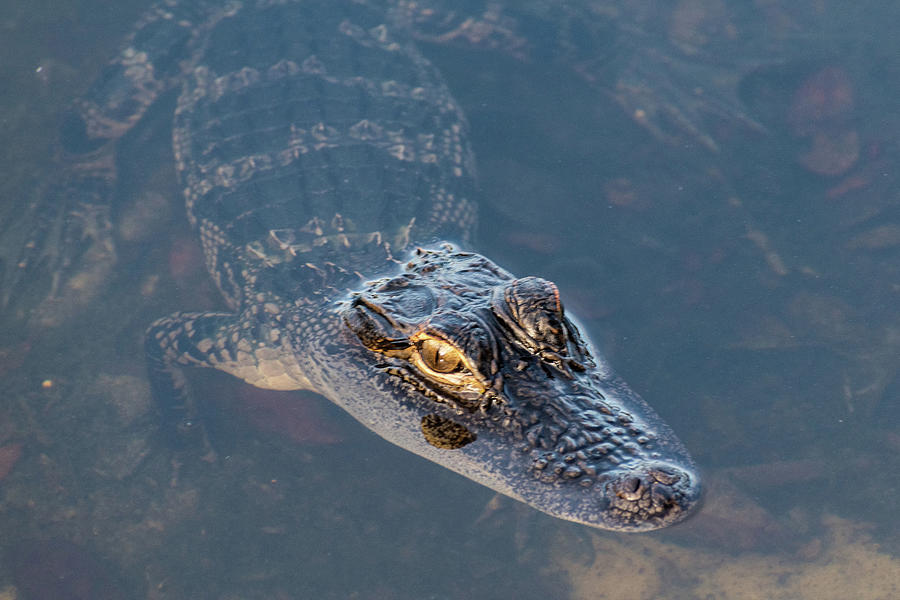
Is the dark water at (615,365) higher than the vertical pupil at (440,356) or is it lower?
lower

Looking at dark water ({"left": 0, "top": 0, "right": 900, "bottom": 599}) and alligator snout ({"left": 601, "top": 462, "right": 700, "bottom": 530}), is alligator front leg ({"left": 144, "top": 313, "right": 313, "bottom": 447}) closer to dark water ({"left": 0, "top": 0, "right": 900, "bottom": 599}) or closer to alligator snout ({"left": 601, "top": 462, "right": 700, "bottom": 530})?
dark water ({"left": 0, "top": 0, "right": 900, "bottom": 599})

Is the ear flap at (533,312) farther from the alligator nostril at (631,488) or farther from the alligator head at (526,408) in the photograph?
the alligator nostril at (631,488)

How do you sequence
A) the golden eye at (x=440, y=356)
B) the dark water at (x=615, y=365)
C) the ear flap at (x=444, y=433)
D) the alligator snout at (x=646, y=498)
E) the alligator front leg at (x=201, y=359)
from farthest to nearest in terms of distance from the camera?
the alligator front leg at (x=201, y=359), the dark water at (x=615, y=365), the ear flap at (x=444, y=433), the golden eye at (x=440, y=356), the alligator snout at (x=646, y=498)

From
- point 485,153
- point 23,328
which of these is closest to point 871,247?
point 485,153

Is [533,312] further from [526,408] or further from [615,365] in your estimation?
[615,365]

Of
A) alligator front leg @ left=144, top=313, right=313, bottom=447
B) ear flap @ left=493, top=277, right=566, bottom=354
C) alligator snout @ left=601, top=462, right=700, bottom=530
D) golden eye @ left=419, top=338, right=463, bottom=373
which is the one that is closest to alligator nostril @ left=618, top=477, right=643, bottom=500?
alligator snout @ left=601, top=462, right=700, bottom=530

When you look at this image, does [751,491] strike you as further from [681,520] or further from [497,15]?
[497,15]

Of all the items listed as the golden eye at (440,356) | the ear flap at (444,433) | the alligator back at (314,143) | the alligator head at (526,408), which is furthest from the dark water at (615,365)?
the golden eye at (440,356)

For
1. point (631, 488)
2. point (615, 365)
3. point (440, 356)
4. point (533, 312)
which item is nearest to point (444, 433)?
point (440, 356)
